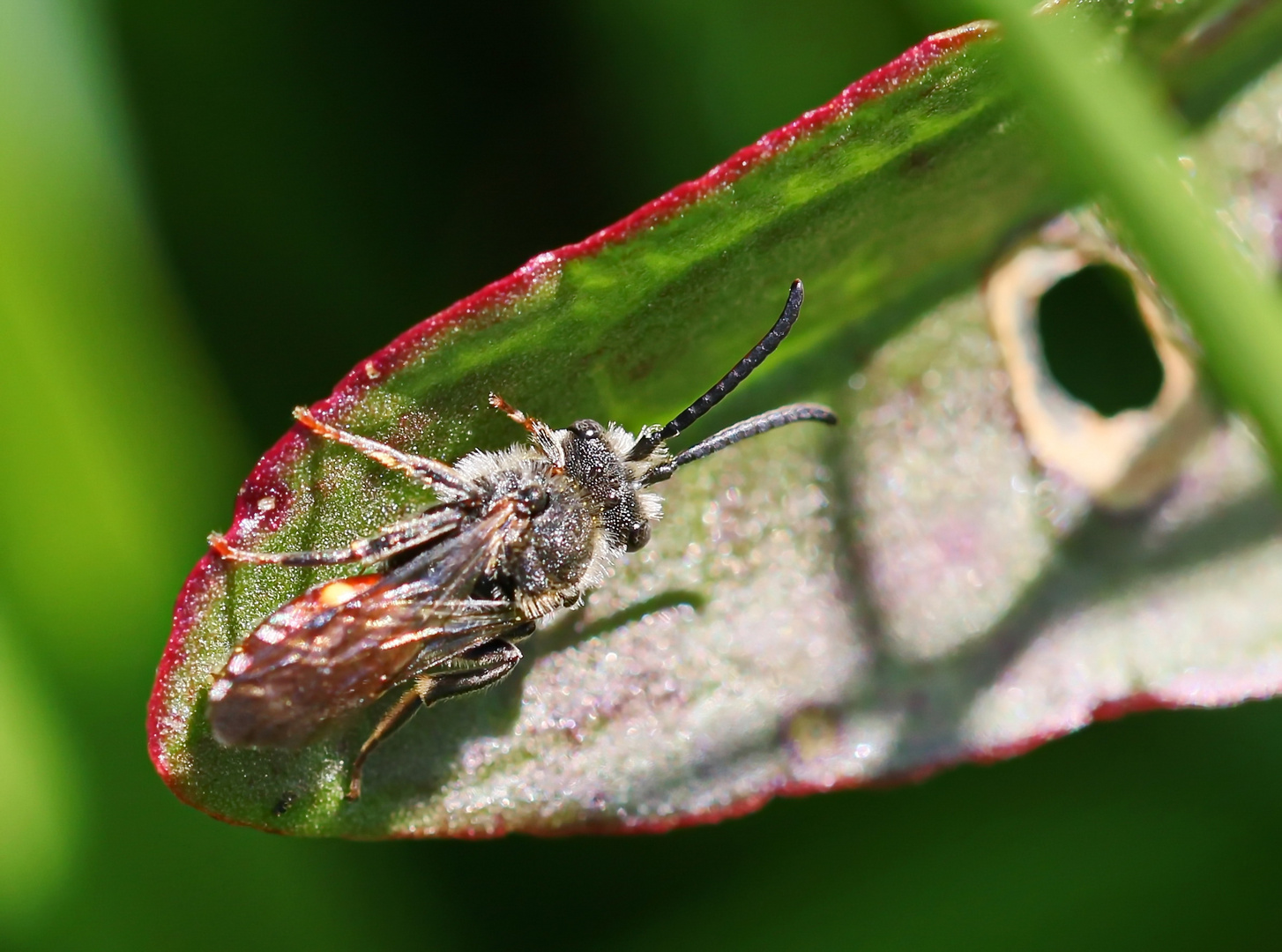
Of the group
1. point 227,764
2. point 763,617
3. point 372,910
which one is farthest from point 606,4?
point 372,910

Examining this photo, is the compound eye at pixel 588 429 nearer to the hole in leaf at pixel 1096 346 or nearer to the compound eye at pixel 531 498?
the compound eye at pixel 531 498

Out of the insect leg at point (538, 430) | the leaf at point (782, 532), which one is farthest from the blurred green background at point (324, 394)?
the insect leg at point (538, 430)

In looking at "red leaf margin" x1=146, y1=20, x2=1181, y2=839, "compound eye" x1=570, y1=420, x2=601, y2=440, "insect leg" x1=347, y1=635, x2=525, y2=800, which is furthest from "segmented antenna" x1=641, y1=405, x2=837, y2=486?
"red leaf margin" x1=146, y1=20, x2=1181, y2=839

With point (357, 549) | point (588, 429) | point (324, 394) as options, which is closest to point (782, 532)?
point (588, 429)

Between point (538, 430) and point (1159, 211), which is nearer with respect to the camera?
point (1159, 211)

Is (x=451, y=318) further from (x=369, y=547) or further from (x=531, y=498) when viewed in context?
(x=531, y=498)

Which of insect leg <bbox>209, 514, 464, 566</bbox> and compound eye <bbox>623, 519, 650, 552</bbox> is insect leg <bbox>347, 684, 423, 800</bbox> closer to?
insect leg <bbox>209, 514, 464, 566</bbox>

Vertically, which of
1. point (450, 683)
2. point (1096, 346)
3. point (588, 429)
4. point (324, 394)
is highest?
point (324, 394)

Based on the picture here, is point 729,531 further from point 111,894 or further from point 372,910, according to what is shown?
point 111,894
